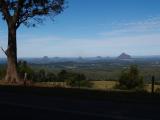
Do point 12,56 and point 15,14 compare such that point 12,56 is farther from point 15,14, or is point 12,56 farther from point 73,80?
point 73,80

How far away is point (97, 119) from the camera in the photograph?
1034 cm

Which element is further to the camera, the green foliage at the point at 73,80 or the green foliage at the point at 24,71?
the green foliage at the point at 73,80

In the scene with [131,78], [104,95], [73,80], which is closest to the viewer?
[104,95]

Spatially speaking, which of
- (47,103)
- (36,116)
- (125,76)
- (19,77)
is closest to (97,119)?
(36,116)

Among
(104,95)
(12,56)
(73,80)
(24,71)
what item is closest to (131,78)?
(73,80)

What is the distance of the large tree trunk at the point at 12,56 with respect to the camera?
95.5 feet

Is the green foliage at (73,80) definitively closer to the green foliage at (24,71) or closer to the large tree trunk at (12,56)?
the green foliage at (24,71)

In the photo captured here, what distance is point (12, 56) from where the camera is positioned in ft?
97.6

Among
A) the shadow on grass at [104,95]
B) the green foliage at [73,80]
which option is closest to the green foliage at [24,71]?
the green foliage at [73,80]

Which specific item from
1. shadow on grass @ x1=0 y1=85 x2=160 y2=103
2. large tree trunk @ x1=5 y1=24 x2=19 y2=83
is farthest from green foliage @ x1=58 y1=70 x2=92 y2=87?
shadow on grass @ x1=0 y1=85 x2=160 y2=103

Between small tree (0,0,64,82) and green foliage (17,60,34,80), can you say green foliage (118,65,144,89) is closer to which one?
green foliage (17,60,34,80)

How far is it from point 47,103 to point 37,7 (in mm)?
16266

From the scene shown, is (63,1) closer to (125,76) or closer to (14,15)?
(14,15)

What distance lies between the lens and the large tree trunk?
29.1m
